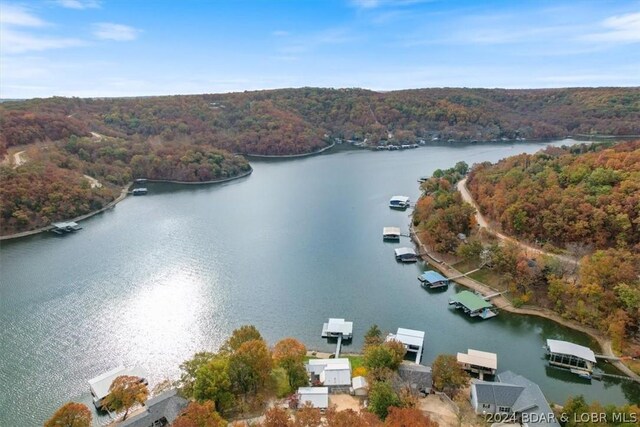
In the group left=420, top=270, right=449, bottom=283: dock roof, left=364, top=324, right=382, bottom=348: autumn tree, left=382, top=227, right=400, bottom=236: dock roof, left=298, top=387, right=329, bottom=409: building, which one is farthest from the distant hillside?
left=298, top=387, right=329, bottom=409: building

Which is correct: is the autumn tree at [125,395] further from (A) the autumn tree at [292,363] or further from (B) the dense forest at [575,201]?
(B) the dense forest at [575,201]

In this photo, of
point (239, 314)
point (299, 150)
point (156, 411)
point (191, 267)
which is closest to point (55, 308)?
point (191, 267)

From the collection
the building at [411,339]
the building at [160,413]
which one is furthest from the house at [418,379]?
the building at [160,413]

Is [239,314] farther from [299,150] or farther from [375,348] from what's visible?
[299,150]

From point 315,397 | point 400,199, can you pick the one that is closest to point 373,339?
point 315,397

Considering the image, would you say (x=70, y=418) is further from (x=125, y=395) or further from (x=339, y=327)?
(x=339, y=327)

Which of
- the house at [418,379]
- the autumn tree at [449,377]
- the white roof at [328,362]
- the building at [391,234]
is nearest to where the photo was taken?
the autumn tree at [449,377]
